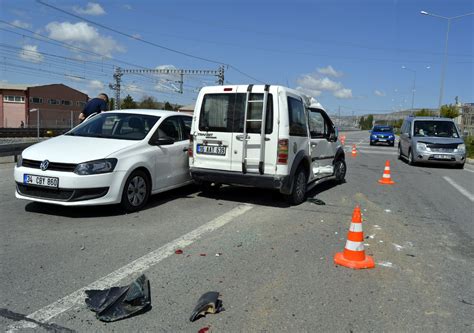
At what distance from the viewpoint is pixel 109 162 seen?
5.98 metres

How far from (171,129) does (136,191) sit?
1.59 metres

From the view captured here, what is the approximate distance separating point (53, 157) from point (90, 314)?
3.18 meters

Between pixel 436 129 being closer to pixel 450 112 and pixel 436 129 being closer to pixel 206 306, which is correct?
pixel 206 306

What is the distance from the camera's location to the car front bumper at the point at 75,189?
18.8 feet

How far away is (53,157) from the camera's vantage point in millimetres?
5891

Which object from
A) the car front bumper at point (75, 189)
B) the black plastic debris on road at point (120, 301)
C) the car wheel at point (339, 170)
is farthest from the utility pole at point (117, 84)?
the black plastic debris on road at point (120, 301)

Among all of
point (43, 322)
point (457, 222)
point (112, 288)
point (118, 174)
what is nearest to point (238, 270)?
point (112, 288)

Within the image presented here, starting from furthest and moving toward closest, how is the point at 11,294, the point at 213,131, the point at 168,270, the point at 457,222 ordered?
the point at 213,131 < the point at 457,222 < the point at 168,270 < the point at 11,294

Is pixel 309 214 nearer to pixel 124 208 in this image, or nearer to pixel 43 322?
pixel 124 208

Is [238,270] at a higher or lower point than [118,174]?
lower

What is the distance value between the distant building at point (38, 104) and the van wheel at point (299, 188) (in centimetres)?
3164

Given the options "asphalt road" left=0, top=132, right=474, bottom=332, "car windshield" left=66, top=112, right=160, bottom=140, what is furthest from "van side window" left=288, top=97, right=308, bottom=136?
"car windshield" left=66, top=112, right=160, bottom=140

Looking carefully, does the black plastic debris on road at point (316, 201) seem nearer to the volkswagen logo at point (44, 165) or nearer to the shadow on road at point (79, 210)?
the shadow on road at point (79, 210)

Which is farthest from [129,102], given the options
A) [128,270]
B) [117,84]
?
[128,270]
